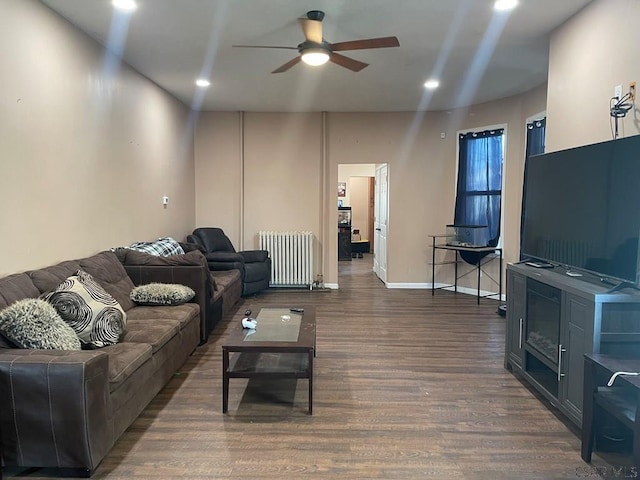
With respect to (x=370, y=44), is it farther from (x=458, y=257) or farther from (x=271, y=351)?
(x=458, y=257)

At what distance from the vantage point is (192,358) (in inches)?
152

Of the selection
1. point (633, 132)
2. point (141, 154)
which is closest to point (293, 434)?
point (633, 132)

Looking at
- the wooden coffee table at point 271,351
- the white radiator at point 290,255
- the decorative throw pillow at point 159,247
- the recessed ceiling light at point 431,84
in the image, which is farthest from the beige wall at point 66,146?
the recessed ceiling light at point 431,84

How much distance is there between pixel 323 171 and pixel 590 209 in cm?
477

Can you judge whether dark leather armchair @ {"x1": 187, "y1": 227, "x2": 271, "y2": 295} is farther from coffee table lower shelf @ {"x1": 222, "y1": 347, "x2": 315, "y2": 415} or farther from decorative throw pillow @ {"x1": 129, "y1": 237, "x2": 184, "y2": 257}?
coffee table lower shelf @ {"x1": 222, "y1": 347, "x2": 315, "y2": 415}

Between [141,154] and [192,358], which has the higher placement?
[141,154]

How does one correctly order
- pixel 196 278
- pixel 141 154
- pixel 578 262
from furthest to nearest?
pixel 141 154 → pixel 196 278 → pixel 578 262

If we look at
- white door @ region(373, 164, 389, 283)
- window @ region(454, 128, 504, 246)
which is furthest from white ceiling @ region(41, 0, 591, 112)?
white door @ region(373, 164, 389, 283)

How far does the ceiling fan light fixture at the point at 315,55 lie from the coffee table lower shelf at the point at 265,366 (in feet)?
7.44

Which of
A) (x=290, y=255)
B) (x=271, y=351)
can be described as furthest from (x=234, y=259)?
(x=271, y=351)

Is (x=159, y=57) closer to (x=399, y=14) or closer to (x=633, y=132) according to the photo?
(x=399, y=14)

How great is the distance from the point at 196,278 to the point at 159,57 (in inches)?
88.3

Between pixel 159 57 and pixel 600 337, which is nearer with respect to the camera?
pixel 600 337

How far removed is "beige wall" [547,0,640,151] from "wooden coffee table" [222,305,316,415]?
244 cm
